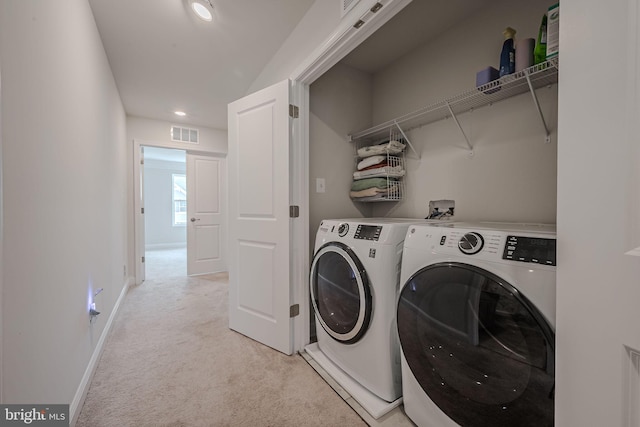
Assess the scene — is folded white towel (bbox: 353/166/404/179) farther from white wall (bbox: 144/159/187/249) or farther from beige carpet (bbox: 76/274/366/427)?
white wall (bbox: 144/159/187/249)

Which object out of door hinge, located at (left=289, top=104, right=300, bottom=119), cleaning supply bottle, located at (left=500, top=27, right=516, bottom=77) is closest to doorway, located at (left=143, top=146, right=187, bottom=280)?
door hinge, located at (left=289, top=104, right=300, bottom=119)

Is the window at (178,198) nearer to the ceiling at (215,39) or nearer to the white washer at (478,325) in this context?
the ceiling at (215,39)

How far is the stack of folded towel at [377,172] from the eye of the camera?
197 centimetres

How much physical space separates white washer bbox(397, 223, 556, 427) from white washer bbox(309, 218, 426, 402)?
120 mm

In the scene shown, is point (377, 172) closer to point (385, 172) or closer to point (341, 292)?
point (385, 172)

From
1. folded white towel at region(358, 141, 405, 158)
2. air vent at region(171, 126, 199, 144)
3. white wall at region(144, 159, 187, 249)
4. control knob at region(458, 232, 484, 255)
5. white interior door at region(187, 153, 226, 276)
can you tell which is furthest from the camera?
white wall at region(144, 159, 187, 249)

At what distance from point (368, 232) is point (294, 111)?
1.04m

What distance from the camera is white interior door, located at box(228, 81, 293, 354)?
182 cm

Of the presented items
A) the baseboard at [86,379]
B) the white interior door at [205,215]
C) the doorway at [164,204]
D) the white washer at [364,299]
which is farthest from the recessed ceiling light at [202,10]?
the doorway at [164,204]

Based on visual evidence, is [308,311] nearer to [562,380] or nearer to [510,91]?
[562,380]

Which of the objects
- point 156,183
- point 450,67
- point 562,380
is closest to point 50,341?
point 562,380

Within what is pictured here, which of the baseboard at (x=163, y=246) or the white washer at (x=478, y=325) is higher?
the white washer at (x=478, y=325)

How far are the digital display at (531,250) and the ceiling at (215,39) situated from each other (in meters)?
1.55

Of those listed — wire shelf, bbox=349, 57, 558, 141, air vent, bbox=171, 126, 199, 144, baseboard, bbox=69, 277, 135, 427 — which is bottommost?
baseboard, bbox=69, 277, 135, 427
